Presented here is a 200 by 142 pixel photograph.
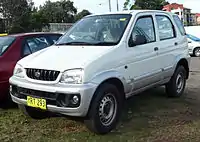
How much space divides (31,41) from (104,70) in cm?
254

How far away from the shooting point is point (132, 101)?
669 cm

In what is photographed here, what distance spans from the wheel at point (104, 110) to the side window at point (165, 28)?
1.93 metres

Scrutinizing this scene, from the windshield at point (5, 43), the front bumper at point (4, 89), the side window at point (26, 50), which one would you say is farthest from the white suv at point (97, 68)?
the windshield at point (5, 43)

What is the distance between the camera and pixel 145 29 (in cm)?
585

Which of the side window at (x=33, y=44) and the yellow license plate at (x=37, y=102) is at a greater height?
the side window at (x=33, y=44)

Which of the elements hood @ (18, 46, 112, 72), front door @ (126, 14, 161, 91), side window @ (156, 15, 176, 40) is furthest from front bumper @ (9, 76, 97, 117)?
side window @ (156, 15, 176, 40)

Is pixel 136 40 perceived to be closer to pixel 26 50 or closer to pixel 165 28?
pixel 165 28

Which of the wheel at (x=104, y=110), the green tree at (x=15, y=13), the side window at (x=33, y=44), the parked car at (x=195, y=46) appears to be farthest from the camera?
the green tree at (x=15, y=13)

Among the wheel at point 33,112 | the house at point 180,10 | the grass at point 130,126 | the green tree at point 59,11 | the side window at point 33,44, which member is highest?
the green tree at point 59,11

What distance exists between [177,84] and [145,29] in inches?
68.5

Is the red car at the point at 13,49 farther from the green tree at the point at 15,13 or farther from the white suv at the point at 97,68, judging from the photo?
the green tree at the point at 15,13

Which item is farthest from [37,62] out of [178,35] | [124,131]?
[178,35]

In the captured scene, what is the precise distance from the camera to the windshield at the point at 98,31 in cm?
523

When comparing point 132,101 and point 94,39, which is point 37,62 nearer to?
point 94,39
